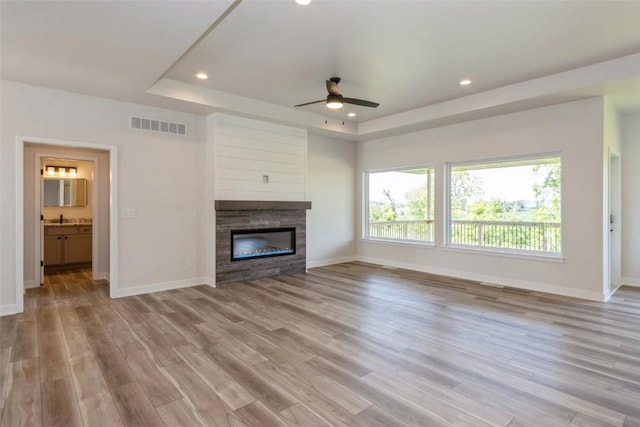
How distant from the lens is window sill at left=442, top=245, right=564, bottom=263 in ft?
16.3

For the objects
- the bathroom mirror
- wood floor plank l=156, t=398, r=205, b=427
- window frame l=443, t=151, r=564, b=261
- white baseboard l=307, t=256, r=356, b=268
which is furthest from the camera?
white baseboard l=307, t=256, r=356, b=268

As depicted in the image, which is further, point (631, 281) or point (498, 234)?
point (498, 234)

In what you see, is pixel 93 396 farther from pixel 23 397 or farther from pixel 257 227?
pixel 257 227

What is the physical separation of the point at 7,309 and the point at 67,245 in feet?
9.43

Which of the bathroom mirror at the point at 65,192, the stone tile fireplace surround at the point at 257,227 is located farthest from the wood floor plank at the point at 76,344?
the bathroom mirror at the point at 65,192

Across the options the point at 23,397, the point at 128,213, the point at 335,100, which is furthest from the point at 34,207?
the point at 335,100

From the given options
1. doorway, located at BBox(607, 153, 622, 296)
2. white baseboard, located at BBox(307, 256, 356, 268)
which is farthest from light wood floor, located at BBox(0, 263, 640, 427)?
white baseboard, located at BBox(307, 256, 356, 268)

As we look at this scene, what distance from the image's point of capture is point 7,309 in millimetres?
3982

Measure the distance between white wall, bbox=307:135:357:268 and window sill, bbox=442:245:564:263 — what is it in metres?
2.24

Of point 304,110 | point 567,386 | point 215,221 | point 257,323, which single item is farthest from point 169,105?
point 567,386

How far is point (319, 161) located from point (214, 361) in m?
4.98

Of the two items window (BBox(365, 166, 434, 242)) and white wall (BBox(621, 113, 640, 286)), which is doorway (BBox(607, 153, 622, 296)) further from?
window (BBox(365, 166, 434, 242))

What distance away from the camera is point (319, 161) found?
711cm

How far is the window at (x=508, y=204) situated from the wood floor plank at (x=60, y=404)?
5726 millimetres
